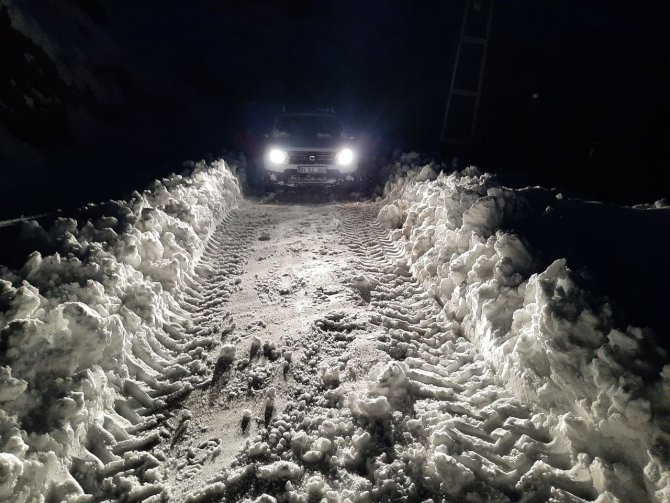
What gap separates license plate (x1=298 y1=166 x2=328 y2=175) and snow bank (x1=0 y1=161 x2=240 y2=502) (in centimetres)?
490

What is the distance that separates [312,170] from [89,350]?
746 cm

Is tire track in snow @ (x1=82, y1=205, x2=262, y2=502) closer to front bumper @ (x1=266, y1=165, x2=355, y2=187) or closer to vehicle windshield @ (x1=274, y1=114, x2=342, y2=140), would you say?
front bumper @ (x1=266, y1=165, x2=355, y2=187)

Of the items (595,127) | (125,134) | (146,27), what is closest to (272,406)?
(125,134)

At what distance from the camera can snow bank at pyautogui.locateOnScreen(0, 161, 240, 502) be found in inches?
105

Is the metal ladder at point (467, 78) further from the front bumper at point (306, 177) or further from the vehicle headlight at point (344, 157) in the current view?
the front bumper at point (306, 177)

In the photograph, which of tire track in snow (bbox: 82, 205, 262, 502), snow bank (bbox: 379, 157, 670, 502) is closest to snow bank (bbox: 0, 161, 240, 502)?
tire track in snow (bbox: 82, 205, 262, 502)

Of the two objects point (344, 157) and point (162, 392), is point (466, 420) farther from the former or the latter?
point (344, 157)

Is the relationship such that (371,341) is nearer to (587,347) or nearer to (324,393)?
(324,393)

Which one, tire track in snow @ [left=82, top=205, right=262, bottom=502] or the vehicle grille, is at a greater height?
the vehicle grille

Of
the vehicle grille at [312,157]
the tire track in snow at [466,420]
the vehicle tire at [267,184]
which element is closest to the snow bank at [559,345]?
the tire track in snow at [466,420]

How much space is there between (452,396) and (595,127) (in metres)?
19.9

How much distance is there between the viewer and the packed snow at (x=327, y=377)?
2605 millimetres

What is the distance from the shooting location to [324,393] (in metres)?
3.50

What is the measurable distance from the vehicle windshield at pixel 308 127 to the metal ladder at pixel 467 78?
6104 millimetres
